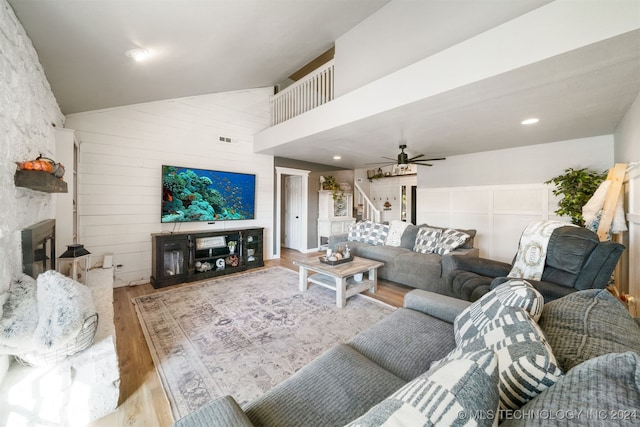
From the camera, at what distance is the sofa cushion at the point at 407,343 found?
1.25 metres

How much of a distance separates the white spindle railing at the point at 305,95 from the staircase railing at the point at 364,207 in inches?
141

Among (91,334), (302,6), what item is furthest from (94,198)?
(302,6)

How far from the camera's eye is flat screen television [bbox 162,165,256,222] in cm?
393

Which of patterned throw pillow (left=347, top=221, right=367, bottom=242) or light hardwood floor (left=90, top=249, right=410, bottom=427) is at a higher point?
patterned throw pillow (left=347, top=221, right=367, bottom=242)

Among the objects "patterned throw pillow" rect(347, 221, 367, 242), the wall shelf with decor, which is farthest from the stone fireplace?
"patterned throw pillow" rect(347, 221, 367, 242)

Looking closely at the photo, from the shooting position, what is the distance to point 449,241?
365 cm

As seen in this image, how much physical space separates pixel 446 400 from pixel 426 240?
3674 mm

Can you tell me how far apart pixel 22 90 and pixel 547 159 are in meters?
6.38

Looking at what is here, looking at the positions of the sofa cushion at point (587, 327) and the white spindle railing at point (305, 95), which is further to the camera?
the white spindle railing at point (305, 95)

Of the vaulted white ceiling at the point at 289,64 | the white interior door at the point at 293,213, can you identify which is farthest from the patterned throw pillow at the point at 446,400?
the white interior door at the point at 293,213

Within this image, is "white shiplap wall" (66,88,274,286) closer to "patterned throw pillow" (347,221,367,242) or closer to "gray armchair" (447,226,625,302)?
"patterned throw pillow" (347,221,367,242)

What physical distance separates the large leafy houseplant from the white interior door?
4.91 m

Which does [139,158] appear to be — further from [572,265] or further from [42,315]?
[572,265]

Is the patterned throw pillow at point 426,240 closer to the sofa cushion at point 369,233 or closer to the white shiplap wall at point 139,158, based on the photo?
the sofa cushion at point 369,233
